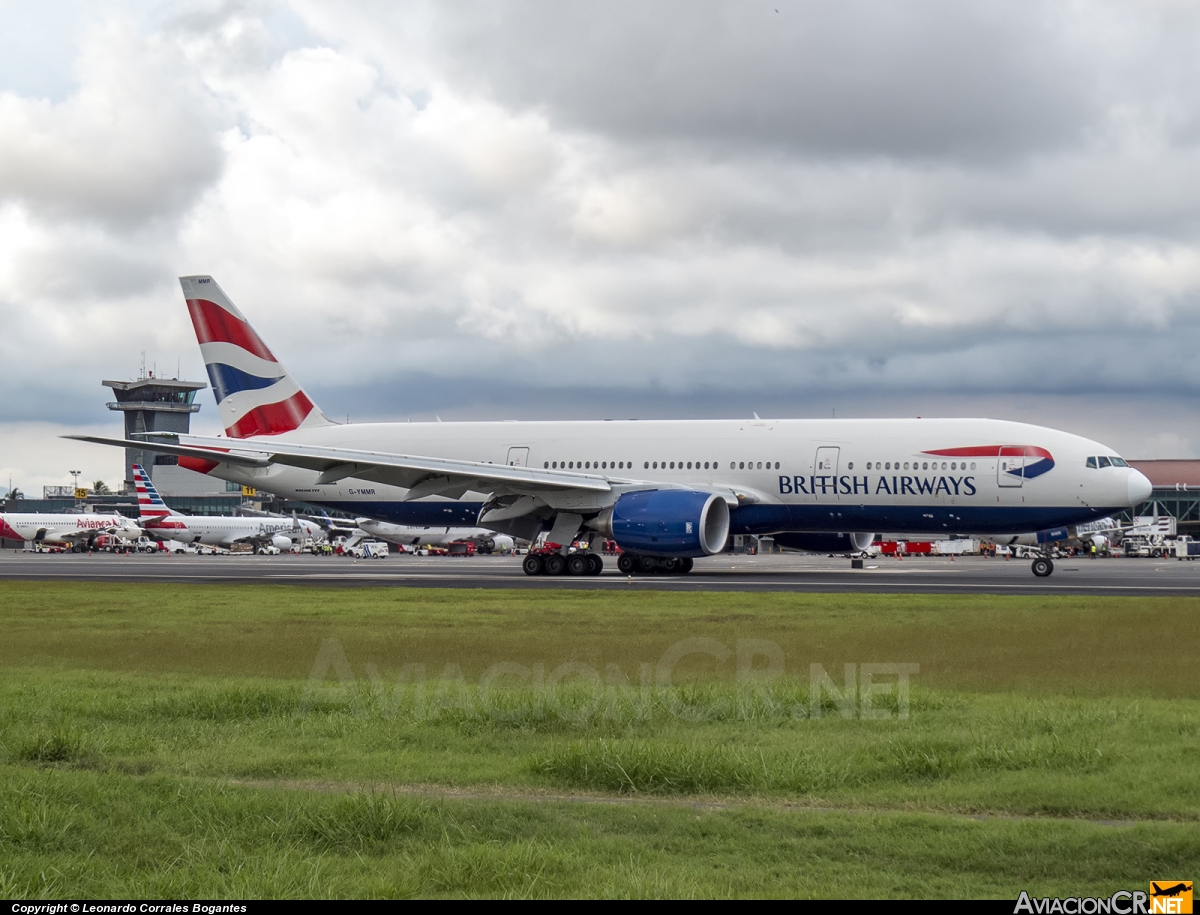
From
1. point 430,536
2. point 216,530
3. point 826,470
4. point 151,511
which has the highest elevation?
point 826,470

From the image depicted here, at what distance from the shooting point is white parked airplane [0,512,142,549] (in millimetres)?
96375

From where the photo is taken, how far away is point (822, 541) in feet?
125

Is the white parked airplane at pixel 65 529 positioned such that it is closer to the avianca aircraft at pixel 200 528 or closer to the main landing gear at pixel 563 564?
the avianca aircraft at pixel 200 528

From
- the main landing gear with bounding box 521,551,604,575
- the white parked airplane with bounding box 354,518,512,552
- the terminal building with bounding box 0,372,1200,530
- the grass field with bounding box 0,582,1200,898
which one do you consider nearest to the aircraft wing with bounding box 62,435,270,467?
the main landing gear with bounding box 521,551,604,575

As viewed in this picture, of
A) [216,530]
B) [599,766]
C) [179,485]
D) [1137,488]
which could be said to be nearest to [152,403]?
[179,485]

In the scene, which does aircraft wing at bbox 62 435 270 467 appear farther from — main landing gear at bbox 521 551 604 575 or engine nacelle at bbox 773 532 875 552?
engine nacelle at bbox 773 532 875 552

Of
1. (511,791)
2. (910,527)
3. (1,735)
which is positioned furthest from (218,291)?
(511,791)

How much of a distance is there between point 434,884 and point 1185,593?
25.1 meters

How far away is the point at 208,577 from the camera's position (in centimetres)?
3756

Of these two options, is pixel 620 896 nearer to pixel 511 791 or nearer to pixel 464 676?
pixel 511 791

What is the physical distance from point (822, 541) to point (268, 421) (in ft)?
66.0

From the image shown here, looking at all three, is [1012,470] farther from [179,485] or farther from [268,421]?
[179,485]

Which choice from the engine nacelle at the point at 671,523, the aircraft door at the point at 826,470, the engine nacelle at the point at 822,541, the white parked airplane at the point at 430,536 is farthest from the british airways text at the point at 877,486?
the white parked airplane at the point at 430,536

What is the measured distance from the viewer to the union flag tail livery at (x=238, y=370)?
4200 centimetres
